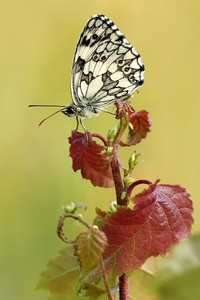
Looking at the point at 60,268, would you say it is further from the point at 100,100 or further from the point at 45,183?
the point at 45,183

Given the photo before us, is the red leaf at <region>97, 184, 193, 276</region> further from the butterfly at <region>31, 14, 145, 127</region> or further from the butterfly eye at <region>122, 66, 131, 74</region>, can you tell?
the butterfly eye at <region>122, 66, 131, 74</region>

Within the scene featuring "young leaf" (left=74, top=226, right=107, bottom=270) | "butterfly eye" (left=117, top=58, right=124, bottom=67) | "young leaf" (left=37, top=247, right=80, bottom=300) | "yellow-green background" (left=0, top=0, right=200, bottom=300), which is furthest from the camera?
"yellow-green background" (left=0, top=0, right=200, bottom=300)

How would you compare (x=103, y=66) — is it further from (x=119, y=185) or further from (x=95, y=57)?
(x=119, y=185)

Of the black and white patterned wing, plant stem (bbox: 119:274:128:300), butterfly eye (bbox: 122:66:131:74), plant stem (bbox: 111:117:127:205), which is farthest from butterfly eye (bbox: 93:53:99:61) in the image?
plant stem (bbox: 119:274:128:300)

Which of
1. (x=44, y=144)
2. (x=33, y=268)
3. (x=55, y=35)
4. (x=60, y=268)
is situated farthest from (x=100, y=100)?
(x=55, y=35)

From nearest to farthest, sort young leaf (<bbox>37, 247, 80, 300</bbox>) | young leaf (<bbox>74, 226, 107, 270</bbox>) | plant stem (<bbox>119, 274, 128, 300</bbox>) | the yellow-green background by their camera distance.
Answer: young leaf (<bbox>74, 226, 107, 270</bbox>) → plant stem (<bbox>119, 274, 128, 300</bbox>) → young leaf (<bbox>37, 247, 80, 300</bbox>) → the yellow-green background

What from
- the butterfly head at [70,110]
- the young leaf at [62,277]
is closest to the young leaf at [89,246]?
the young leaf at [62,277]

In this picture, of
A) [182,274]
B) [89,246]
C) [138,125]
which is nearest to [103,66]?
[138,125]
